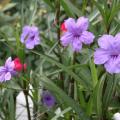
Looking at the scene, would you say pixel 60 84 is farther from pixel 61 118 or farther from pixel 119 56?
pixel 119 56

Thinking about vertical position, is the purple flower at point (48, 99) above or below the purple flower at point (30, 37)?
below

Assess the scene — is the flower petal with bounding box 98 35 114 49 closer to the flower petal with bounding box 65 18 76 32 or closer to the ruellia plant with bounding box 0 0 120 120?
the ruellia plant with bounding box 0 0 120 120

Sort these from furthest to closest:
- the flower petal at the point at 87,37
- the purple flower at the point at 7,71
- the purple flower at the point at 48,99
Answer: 1. the purple flower at the point at 48,99
2. the purple flower at the point at 7,71
3. the flower petal at the point at 87,37

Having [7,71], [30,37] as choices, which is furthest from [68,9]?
[7,71]

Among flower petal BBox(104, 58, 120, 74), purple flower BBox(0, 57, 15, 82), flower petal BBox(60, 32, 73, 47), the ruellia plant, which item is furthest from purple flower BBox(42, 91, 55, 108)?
flower petal BBox(104, 58, 120, 74)

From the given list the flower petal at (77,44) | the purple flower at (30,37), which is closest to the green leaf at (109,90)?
the flower petal at (77,44)

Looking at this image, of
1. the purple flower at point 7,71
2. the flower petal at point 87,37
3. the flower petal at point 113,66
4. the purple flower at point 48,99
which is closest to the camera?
the flower petal at point 113,66

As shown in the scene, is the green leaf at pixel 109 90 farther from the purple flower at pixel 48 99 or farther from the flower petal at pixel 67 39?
the purple flower at pixel 48 99

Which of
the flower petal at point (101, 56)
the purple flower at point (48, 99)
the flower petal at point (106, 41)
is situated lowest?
the purple flower at point (48, 99)
